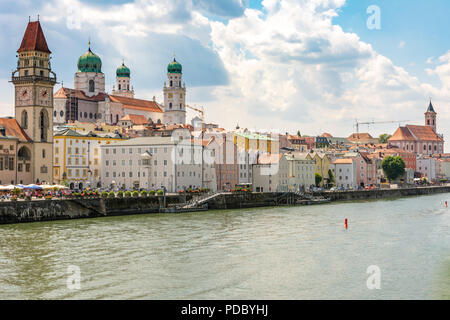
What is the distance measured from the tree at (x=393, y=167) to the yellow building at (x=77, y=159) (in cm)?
6829

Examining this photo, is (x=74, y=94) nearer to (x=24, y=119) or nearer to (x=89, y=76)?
(x=89, y=76)

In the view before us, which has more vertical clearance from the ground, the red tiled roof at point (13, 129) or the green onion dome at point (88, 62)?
the green onion dome at point (88, 62)

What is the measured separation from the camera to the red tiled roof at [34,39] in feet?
252

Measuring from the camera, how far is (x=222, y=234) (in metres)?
45.2

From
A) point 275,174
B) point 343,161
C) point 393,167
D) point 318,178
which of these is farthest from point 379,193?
point 393,167

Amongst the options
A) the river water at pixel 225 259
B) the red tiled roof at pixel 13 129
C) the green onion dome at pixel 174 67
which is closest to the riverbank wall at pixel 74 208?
the river water at pixel 225 259

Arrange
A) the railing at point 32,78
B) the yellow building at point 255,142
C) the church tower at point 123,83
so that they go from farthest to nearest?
the church tower at point 123,83, the yellow building at point 255,142, the railing at point 32,78

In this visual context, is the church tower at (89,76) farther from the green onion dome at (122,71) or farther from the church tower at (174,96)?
the church tower at (174,96)

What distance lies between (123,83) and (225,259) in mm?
131005

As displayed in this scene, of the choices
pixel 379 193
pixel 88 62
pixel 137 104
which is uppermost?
pixel 88 62

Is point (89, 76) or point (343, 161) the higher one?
point (89, 76)

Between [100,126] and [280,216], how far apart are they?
72.9 m

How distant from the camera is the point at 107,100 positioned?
141m

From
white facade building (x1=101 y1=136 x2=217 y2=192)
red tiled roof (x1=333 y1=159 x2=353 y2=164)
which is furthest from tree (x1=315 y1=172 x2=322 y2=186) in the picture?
white facade building (x1=101 y1=136 x2=217 y2=192)
